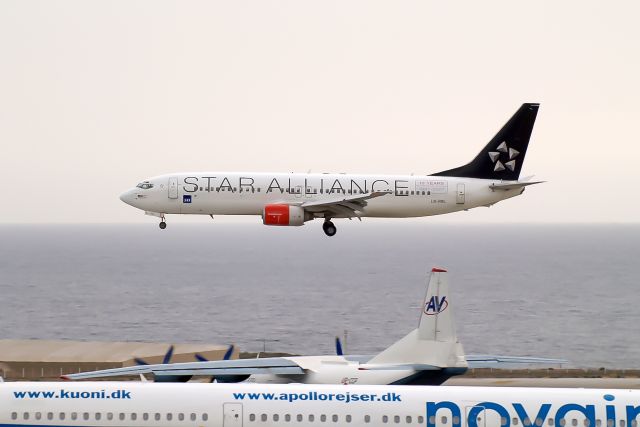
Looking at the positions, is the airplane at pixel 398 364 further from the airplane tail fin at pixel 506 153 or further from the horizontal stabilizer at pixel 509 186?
the airplane tail fin at pixel 506 153

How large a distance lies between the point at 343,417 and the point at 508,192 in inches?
1184

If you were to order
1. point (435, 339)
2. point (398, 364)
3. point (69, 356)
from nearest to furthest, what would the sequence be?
point (435, 339)
point (398, 364)
point (69, 356)

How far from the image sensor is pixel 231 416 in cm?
3459

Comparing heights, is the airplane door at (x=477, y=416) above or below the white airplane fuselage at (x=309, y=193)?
below

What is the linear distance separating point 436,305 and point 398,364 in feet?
12.2

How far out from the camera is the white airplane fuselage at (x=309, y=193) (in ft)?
194

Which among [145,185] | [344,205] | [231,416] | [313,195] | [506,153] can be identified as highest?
[506,153]

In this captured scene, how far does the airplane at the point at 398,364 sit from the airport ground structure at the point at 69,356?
41993 millimetres

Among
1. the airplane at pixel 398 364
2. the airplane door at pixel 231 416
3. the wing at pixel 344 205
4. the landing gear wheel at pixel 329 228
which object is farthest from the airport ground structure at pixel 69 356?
the airplane door at pixel 231 416

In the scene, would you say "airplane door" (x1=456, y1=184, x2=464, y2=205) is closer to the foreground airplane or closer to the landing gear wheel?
the landing gear wheel

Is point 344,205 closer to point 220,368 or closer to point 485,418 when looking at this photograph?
point 220,368

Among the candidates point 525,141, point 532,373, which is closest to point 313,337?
point 532,373

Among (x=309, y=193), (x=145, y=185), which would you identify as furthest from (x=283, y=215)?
(x=145, y=185)

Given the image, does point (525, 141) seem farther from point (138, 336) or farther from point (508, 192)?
point (138, 336)
